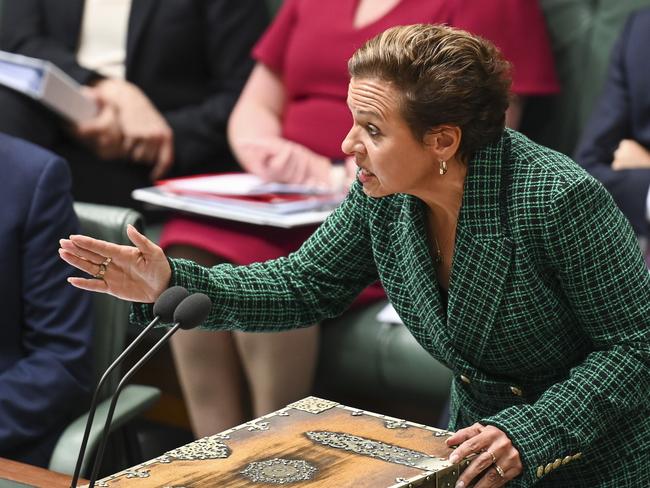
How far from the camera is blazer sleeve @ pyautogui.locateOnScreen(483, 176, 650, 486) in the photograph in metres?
1.57

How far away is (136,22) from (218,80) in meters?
Result: 0.27

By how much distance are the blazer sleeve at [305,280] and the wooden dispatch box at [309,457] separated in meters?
0.24

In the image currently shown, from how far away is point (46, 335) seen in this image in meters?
2.11

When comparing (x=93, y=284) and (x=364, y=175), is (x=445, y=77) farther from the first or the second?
(x=93, y=284)

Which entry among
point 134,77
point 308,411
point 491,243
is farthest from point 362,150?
point 134,77

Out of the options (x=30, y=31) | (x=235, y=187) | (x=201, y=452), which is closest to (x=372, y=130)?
(x=201, y=452)

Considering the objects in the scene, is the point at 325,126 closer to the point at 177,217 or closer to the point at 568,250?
the point at 177,217

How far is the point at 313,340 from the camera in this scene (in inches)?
107

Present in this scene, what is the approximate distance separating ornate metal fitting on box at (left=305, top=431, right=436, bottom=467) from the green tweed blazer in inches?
5.2

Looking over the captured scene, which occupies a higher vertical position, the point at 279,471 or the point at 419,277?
the point at 419,277

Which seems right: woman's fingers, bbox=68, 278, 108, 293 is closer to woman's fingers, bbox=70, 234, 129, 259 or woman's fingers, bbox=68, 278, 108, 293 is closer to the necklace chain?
woman's fingers, bbox=70, 234, 129, 259

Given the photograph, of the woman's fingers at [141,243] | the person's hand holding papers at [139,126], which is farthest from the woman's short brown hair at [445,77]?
the person's hand holding papers at [139,126]

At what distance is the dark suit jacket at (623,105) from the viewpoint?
8.86 ft

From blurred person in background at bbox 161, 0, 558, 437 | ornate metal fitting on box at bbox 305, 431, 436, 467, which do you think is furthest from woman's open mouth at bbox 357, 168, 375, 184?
blurred person in background at bbox 161, 0, 558, 437
